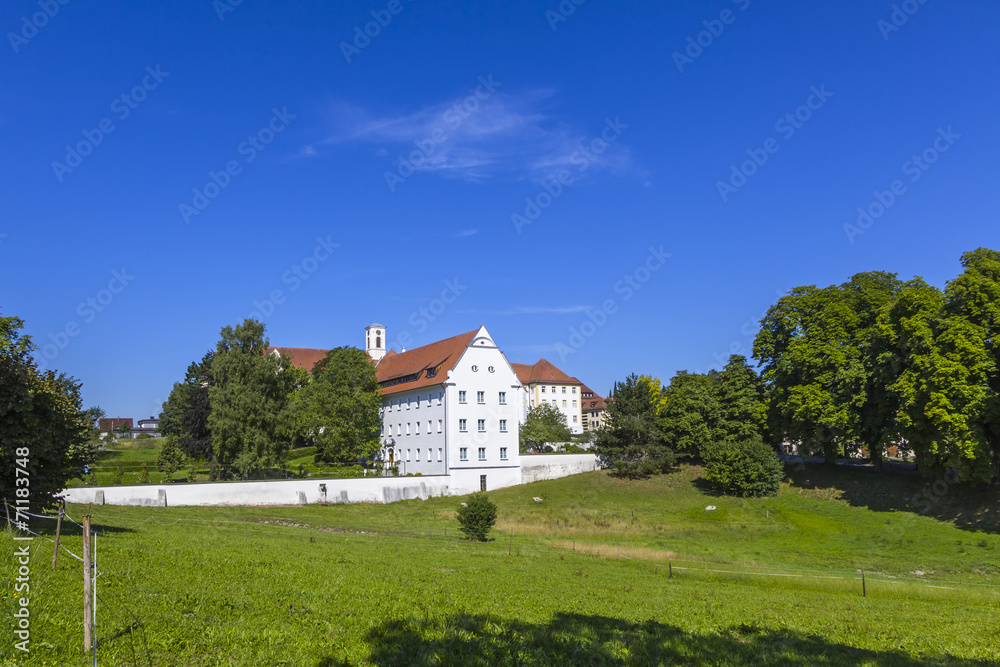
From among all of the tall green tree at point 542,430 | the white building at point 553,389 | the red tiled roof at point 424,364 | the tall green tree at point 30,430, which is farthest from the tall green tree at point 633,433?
the white building at point 553,389

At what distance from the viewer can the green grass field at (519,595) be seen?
10180 mm

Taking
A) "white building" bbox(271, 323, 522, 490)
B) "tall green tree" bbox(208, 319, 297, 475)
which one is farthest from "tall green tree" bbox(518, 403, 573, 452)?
"tall green tree" bbox(208, 319, 297, 475)

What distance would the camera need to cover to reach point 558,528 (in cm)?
3847

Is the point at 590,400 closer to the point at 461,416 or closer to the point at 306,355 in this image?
the point at 306,355

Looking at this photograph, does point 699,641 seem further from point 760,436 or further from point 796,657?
point 760,436

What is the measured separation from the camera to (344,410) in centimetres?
6056

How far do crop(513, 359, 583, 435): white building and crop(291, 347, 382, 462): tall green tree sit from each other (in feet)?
189

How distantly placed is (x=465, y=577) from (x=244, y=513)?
25.8 metres

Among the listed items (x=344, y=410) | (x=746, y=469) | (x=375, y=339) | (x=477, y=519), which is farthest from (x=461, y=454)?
(x=375, y=339)

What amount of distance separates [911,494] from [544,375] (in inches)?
3235

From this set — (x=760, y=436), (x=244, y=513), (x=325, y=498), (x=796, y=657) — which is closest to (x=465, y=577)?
(x=796, y=657)

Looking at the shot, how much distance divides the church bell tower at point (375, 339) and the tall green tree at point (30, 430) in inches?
3588

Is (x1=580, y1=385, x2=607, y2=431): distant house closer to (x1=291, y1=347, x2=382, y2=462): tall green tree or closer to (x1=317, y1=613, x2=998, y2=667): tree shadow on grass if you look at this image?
(x1=291, y1=347, x2=382, y2=462): tall green tree

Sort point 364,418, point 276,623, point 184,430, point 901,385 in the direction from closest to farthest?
point 276,623 → point 901,385 → point 364,418 → point 184,430
